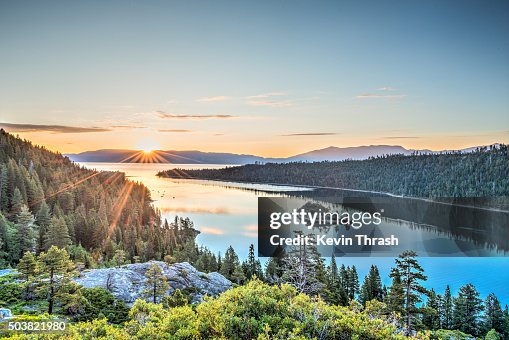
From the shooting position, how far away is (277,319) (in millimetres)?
7844

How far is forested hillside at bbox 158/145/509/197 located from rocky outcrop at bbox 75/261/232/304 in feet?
329

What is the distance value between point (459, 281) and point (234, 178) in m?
154

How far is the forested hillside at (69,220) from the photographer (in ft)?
125

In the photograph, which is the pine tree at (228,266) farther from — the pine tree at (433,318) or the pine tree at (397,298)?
the pine tree at (397,298)

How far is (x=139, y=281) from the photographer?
26.5m

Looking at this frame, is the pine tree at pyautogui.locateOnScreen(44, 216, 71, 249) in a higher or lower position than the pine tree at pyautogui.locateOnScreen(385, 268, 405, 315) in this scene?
lower

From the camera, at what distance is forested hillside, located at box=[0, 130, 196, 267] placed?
38.1 meters

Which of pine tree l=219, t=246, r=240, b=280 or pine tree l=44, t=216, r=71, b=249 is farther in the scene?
pine tree l=219, t=246, r=240, b=280

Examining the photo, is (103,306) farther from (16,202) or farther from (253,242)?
(253,242)

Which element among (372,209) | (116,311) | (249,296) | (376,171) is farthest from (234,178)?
(249,296)

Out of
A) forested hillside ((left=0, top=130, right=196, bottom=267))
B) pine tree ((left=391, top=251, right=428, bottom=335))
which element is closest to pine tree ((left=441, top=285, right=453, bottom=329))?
pine tree ((left=391, top=251, right=428, bottom=335))

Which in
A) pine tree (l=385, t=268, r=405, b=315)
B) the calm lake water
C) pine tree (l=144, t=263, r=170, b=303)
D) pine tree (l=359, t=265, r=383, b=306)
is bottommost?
the calm lake water

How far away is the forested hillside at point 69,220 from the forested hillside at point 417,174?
85427mm

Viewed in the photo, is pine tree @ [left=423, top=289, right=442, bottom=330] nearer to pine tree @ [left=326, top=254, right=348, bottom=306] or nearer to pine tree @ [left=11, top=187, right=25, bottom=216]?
A: pine tree @ [left=326, top=254, right=348, bottom=306]
